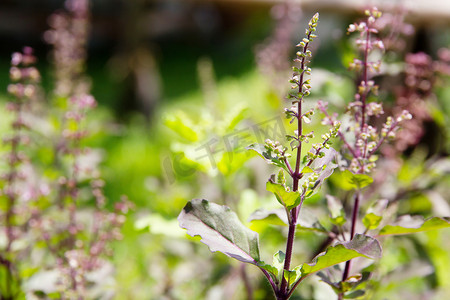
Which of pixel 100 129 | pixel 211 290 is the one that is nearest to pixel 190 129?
pixel 211 290

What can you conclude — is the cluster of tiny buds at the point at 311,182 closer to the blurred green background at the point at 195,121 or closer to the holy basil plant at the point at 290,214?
the holy basil plant at the point at 290,214

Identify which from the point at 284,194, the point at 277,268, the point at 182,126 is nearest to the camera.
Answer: the point at 284,194

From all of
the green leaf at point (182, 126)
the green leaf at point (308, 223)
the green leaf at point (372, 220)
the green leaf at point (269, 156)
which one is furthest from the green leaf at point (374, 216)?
the green leaf at point (182, 126)

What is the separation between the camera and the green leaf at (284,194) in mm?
1025

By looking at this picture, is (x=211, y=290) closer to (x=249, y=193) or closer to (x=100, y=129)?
(x=249, y=193)

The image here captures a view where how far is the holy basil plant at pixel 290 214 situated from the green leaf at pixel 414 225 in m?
0.13

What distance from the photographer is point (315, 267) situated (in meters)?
1.09

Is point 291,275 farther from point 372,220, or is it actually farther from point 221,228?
point 372,220

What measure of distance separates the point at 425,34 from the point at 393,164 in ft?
8.90

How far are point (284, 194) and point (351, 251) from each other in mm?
171

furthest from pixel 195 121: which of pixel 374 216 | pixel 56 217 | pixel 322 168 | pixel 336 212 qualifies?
pixel 322 168

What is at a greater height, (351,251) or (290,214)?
(290,214)

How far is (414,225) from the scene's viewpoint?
Result: 121 cm

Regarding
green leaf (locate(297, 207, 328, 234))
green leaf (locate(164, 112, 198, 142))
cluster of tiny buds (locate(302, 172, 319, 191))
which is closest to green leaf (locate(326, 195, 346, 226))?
green leaf (locate(297, 207, 328, 234))
